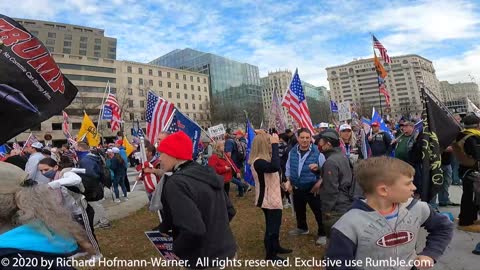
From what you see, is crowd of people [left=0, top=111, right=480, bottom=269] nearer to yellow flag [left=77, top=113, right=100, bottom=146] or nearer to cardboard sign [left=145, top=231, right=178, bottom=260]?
cardboard sign [left=145, top=231, right=178, bottom=260]

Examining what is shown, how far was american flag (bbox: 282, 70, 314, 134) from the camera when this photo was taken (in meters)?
8.84

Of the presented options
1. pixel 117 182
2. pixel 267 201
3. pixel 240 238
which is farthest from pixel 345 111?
pixel 267 201

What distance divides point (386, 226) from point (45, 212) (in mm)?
1996

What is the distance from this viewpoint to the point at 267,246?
521 cm

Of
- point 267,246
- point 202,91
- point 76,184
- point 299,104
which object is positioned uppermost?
point 202,91

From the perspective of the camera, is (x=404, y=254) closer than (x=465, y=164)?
Yes

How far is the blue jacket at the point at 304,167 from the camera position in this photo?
229 inches

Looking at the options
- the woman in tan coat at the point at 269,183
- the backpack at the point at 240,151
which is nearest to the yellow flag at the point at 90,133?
the backpack at the point at 240,151

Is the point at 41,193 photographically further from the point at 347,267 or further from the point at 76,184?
the point at 76,184

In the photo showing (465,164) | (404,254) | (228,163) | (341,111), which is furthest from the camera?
(341,111)

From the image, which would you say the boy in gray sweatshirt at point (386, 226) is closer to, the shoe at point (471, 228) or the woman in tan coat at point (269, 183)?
the woman in tan coat at point (269, 183)

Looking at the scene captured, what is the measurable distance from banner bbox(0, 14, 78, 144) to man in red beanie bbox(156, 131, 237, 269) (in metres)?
1.66

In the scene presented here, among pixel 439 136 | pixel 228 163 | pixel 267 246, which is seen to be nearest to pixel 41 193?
pixel 267 246

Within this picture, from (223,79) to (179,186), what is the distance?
116 meters
